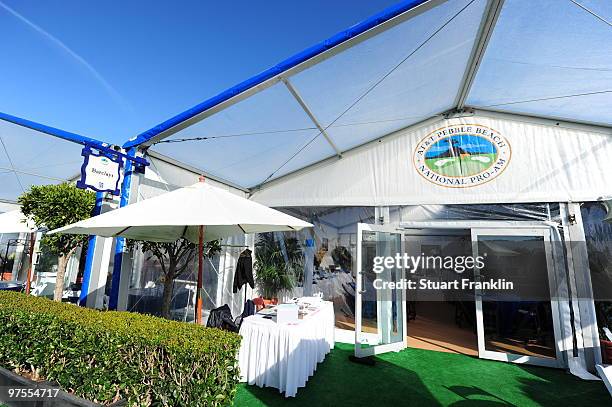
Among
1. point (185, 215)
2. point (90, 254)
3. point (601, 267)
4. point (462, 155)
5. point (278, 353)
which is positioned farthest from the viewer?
point (462, 155)

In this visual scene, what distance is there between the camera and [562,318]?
4301 millimetres

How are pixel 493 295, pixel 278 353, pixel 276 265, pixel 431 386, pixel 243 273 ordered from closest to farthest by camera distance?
1. pixel 278 353
2. pixel 431 386
3. pixel 493 295
4. pixel 243 273
5. pixel 276 265

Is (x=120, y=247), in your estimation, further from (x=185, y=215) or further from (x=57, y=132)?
(x=185, y=215)

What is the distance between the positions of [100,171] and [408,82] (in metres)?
4.11

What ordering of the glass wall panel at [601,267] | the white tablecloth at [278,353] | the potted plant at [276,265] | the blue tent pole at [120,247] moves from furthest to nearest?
1. the potted plant at [276,265]
2. the glass wall panel at [601,267]
3. the blue tent pole at [120,247]
4. the white tablecloth at [278,353]

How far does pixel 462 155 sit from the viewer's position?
16.8ft

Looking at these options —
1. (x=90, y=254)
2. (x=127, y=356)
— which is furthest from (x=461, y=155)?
(x=90, y=254)

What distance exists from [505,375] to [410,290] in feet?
14.9

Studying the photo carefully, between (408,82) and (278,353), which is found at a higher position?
(408,82)

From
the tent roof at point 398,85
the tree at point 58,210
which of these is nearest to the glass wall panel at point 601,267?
the tent roof at point 398,85

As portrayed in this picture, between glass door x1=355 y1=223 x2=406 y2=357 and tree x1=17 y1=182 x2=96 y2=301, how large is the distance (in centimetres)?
408

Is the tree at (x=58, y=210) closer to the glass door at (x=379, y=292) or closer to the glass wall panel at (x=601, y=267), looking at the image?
the glass door at (x=379, y=292)

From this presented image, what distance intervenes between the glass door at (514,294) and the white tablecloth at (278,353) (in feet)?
10.1

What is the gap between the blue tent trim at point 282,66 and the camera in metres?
2.67
